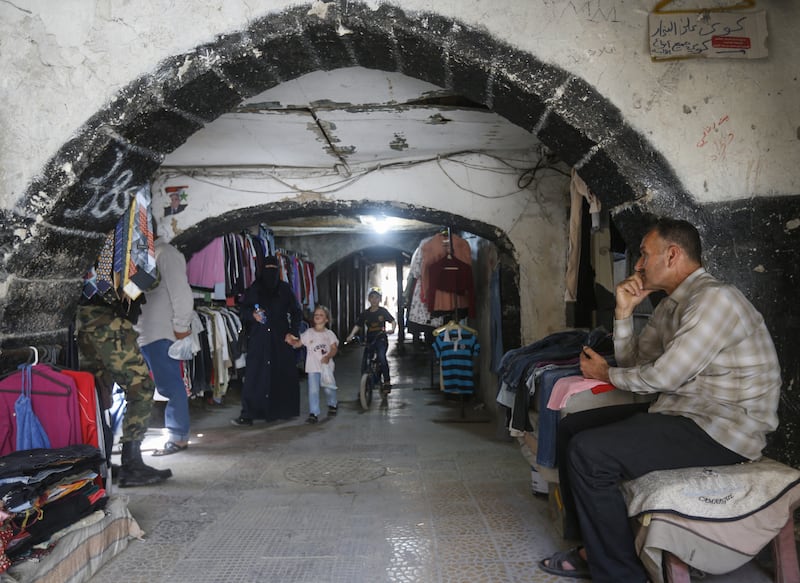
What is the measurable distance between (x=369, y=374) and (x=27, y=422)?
4.96m

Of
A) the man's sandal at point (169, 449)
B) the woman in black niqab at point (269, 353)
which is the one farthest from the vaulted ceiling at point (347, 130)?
the man's sandal at point (169, 449)

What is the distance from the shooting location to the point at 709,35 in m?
2.92

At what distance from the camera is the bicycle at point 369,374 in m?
7.29

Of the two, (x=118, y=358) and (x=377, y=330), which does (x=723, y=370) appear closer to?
(x=118, y=358)

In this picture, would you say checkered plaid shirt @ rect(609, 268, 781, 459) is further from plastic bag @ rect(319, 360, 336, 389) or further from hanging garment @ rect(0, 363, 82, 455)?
plastic bag @ rect(319, 360, 336, 389)

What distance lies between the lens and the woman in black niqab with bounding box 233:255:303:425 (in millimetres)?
6402

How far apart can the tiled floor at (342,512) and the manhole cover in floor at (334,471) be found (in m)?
0.01

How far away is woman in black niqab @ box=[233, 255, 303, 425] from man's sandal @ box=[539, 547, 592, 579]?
421 centimetres

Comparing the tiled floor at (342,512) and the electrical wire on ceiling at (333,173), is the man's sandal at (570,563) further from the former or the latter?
the electrical wire on ceiling at (333,173)

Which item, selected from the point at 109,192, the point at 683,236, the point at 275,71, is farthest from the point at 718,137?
the point at 109,192

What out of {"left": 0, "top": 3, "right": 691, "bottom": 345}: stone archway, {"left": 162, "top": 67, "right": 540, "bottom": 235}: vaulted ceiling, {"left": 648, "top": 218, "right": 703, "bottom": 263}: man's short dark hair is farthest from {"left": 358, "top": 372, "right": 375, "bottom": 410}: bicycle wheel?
{"left": 648, "top": 218, "right": 703, "bottom": 263}: man's short dark hair

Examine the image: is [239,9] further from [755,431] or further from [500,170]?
[500,170]

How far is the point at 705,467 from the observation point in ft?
7.50

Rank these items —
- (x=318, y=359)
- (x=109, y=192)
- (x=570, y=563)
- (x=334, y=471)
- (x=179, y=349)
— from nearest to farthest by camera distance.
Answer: (x=570, y=563) → (x=109, y=192) → (x=334, y=471) → (x=179, y=349) → (x=318, y=359)
